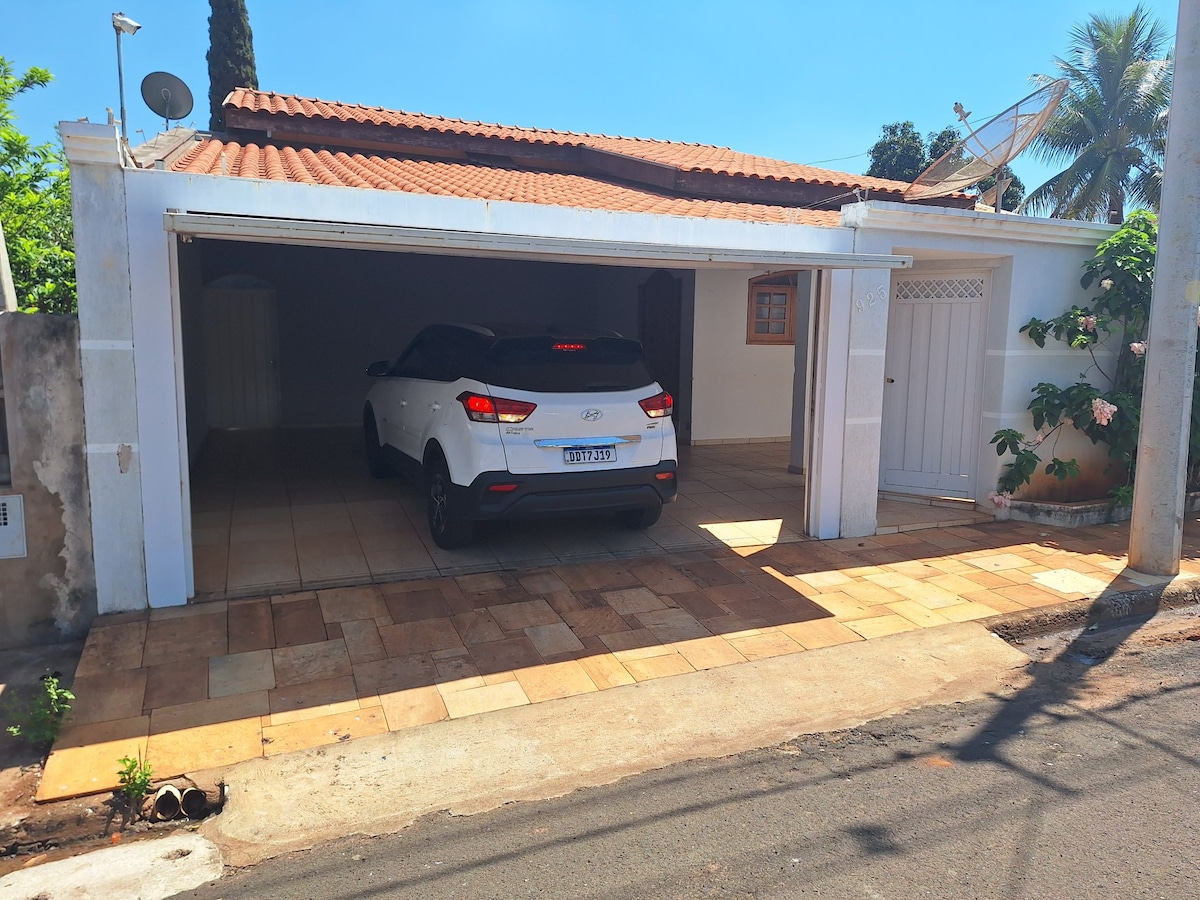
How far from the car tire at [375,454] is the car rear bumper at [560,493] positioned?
307 cm

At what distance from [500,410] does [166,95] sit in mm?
3887

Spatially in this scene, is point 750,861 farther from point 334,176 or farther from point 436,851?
point 334,176

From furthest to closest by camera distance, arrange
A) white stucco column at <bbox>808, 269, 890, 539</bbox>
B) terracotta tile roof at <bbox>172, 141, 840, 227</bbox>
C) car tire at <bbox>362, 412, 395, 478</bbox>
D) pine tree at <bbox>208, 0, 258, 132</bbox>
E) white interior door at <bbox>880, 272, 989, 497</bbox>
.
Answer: pine tree at <bbox>208, 0, 258, 132</bbox>
car tire at <bbox>362, 412, 395, 478</bbox>
white interior door at <bbox>880, 272, 989, 497</bbox>
white stucco column at <bbox>808, 269, 890, 539</bbox>
terracotta tile roof at <bbox>172, 141, 840, 227</bbox>

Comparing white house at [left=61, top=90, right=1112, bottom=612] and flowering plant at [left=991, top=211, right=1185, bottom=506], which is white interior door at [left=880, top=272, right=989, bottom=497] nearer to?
white house at [left=61, top=90, right=1112, bottom=612]

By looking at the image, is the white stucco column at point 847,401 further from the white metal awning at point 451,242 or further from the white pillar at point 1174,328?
the white pillar at point 1174,328

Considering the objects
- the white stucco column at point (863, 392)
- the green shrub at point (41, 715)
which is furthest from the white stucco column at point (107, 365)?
the white stucco column at point (863, 392)

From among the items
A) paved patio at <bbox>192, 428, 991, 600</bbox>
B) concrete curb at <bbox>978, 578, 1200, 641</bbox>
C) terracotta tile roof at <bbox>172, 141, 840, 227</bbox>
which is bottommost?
concrete curb at <bbox>978, 578, 1200, 641</bbox>

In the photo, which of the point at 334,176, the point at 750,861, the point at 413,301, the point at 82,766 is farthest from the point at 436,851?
the point at 413,301

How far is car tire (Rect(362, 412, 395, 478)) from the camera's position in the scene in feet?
28.7

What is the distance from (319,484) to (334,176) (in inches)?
139

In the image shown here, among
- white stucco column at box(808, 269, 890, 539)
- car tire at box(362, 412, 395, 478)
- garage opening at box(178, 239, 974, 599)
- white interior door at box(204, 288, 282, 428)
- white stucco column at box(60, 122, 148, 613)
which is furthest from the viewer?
white interior door at box(204, 288, 282, 428)

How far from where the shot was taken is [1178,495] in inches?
239

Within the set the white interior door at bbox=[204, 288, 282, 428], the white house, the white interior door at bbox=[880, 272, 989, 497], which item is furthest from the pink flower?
the white interior door at bbox=[204, 288, 282, 428]

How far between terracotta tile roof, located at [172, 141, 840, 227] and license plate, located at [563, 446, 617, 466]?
1.98 metres
